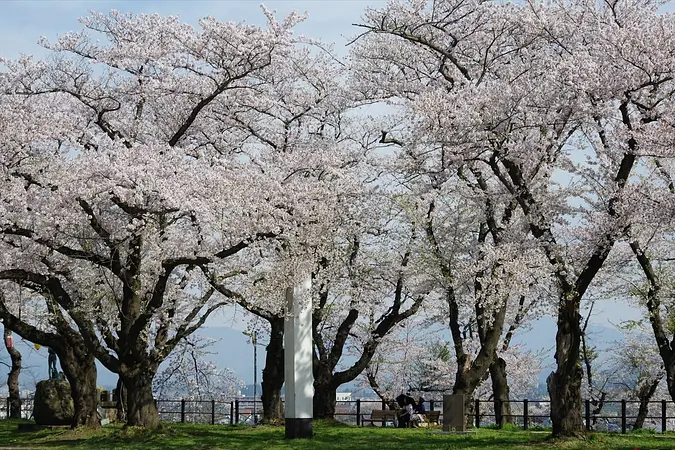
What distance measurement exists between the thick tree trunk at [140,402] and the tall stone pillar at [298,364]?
11.3 ft

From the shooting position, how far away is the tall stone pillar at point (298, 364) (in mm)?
19438

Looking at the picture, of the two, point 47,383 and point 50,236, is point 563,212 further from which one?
point 47,383

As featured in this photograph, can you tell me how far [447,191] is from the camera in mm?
25219

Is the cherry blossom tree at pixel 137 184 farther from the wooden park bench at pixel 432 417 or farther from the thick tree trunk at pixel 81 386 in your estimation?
the wooden park bench at pixel 432 417

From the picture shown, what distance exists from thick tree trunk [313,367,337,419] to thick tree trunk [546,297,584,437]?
850 centimetres

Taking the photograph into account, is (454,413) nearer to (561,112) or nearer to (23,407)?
(561,112)

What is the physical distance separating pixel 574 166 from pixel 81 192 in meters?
9.97

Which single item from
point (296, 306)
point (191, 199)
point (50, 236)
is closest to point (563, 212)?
point (296, 306)

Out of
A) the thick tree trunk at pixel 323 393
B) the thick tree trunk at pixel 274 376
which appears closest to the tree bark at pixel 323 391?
the thick tree trunk at pixel 323 393

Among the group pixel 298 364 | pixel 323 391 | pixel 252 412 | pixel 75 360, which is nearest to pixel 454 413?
pixel 298 364

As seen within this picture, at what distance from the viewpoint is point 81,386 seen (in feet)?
71.8

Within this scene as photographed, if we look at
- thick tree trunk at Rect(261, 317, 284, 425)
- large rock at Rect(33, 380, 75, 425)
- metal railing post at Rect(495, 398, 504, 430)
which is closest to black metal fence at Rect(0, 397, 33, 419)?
large rock at Rect(33, 380, 75, 425)

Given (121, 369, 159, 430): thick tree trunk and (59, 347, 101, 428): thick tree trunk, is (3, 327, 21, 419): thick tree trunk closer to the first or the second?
(59, 347, 101, 428): thick tree trunk

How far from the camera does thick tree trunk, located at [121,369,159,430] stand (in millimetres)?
20531
